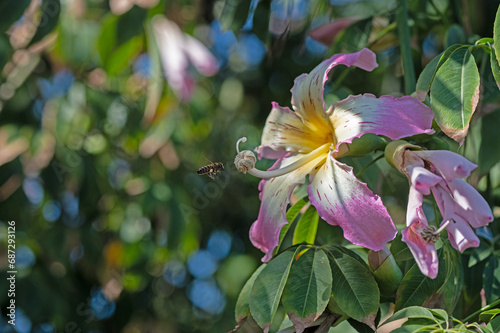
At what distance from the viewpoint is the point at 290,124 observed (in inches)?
36.0

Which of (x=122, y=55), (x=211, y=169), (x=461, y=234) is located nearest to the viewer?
(x=461, y=234)

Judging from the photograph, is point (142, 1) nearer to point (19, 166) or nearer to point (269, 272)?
point (19, 166)

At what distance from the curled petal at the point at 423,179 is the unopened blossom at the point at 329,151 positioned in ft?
0.17

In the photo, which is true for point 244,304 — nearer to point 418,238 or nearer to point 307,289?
point 307,289

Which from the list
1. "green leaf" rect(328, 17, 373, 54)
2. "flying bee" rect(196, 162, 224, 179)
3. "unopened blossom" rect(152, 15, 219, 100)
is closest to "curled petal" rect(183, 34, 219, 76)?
"unopened blossom" rect(152, 15, 219, 100)

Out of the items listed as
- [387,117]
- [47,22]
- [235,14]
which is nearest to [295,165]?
[387,117]

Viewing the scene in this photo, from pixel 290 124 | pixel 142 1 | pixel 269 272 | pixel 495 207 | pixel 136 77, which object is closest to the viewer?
pixel 269 272

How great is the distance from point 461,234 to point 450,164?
71mm

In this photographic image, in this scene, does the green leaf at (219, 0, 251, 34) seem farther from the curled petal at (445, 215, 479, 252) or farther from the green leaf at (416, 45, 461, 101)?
the curled petal at (445, 215, 479, 252)

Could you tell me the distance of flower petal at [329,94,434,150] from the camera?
0.72 meters

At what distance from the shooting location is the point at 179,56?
71.4 inches

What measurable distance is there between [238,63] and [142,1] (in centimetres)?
69

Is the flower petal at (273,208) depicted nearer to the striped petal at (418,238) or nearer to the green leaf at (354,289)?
the green leaf at (354,289)

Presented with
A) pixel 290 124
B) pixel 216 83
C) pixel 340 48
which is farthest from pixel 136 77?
pixel 290 124
